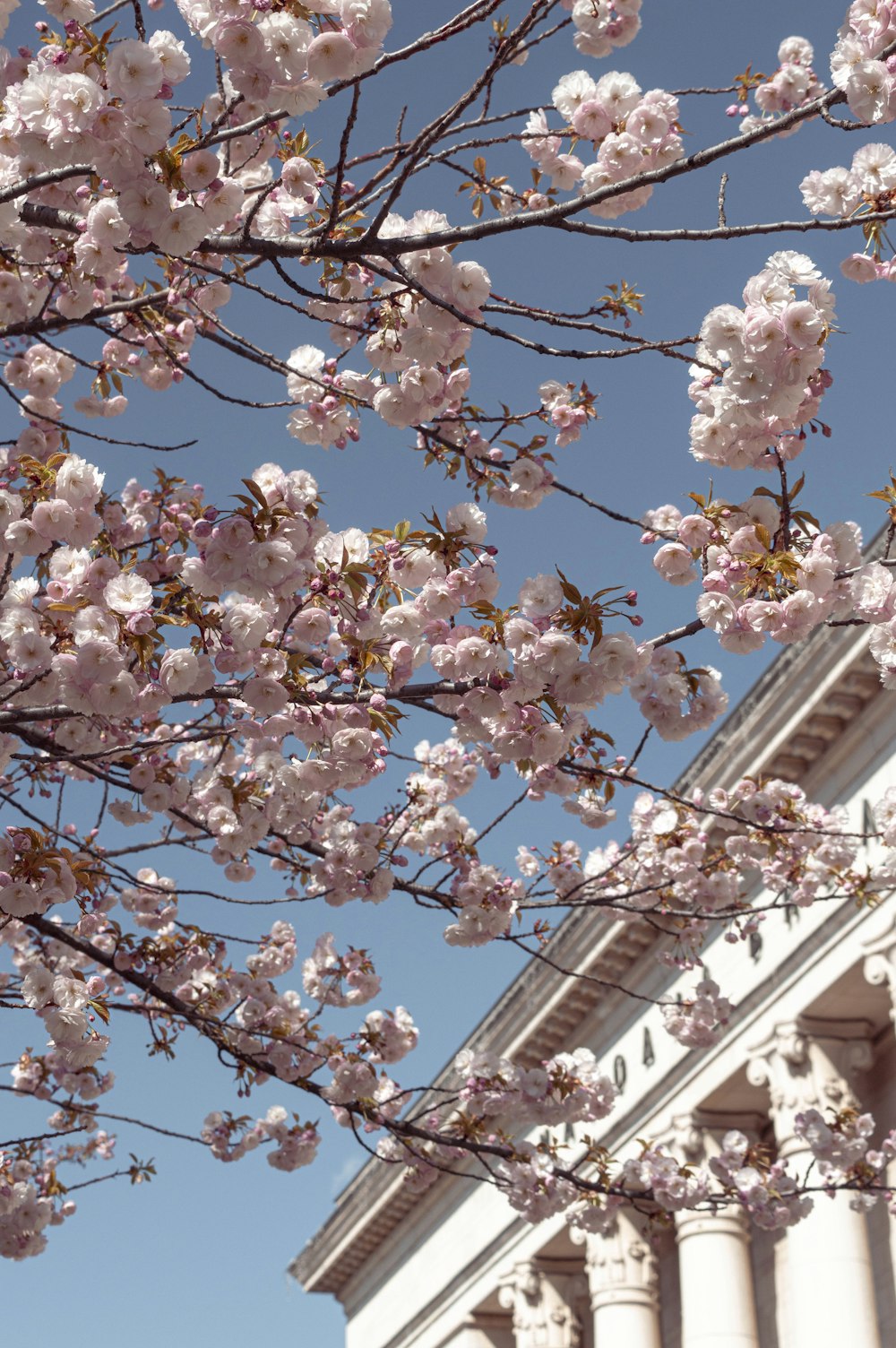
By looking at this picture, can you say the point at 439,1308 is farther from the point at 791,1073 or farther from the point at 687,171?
the point at 687,171

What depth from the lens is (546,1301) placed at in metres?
30.0

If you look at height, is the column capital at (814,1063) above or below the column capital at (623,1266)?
above

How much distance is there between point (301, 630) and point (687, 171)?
2.39 metres

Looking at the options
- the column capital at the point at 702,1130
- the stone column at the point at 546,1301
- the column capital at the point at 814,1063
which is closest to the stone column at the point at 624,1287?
the column capital at the point at 702,1130

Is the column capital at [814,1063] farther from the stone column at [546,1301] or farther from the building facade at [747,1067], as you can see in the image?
the stone column at [546,1301]

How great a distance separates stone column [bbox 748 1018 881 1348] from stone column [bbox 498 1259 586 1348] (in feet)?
29.6

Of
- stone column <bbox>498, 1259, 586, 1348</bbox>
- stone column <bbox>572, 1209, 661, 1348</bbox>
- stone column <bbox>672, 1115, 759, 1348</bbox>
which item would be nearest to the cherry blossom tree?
stone column <bbox>672, 1115, 759, 1348</bbox>

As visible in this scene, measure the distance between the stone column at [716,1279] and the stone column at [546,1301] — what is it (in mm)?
7525

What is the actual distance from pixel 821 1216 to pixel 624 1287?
766 cm

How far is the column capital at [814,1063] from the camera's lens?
813 inches

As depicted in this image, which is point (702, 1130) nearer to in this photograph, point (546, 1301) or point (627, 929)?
point (627, 929)

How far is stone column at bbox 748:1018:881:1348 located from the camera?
18656 millimetres

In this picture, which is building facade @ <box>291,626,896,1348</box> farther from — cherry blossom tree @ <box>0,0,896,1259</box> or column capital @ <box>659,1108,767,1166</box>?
cherry blossom tree @ <box>0,0,896,1259</box>

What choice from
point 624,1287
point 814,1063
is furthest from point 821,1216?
point 624,1287
